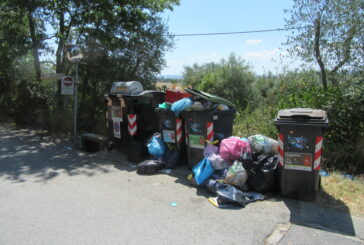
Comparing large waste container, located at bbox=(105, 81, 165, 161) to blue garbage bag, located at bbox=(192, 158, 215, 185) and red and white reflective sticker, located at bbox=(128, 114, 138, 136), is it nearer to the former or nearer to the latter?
red and white reflective sticker, located at bbox=(128, 114, 138, 136)

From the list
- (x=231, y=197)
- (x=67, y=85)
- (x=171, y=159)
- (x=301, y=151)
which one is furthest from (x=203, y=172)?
(x=67, y=85)

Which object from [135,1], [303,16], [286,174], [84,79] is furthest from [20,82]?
[286,174]

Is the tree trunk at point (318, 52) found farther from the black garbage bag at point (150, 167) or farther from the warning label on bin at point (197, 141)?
the black garbage bag at point (150, 167)

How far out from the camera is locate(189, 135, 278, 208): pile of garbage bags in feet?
13.3

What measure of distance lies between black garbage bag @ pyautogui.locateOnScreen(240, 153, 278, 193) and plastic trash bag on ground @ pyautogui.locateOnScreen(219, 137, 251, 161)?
22cm

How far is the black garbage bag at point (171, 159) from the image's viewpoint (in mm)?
5621

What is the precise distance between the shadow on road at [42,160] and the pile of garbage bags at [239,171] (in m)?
2.24

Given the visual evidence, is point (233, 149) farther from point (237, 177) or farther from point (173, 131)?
point (173, 131)

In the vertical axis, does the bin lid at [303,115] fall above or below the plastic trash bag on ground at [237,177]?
above

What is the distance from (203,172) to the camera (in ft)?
14.9

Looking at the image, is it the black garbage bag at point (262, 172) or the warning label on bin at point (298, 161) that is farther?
the black garbage bag at point (262, 172)

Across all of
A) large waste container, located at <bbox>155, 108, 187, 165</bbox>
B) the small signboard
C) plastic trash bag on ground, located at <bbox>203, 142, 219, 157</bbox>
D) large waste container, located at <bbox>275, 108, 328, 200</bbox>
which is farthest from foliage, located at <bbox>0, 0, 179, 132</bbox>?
large waste container, located at <bbox>275, 108, 328, 200</bbox>

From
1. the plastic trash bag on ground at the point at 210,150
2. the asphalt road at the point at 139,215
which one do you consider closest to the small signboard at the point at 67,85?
the asphalt road at the point at 139,215

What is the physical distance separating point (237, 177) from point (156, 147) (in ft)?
7.00
